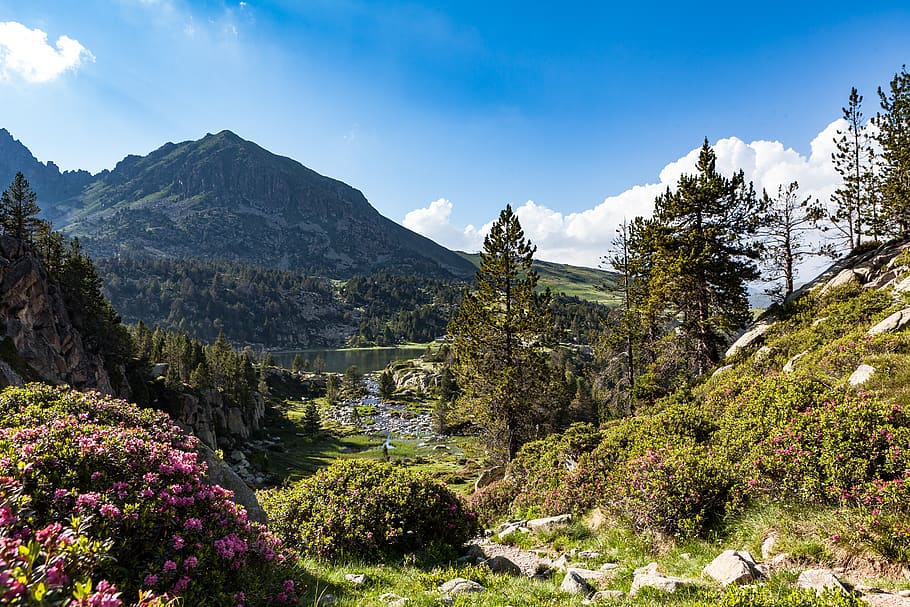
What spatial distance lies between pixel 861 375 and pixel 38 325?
5312cm

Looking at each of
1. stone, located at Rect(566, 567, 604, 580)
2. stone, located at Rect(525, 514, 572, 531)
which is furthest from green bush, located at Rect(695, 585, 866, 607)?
stone, located at Rect(525, 514, 572, 531)

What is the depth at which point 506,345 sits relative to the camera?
90.1ft

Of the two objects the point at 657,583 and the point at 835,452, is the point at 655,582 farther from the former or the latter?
the point at 835,452

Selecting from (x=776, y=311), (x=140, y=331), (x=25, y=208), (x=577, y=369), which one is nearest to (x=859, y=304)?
(x=776, y=311)

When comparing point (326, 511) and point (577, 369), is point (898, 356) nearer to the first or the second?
point (326, 511)

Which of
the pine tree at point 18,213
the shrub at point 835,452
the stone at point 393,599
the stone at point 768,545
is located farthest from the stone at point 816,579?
the pine tree at point 18,213

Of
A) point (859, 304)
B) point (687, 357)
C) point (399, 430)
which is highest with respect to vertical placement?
point (859, 304)

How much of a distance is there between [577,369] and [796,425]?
122978mm

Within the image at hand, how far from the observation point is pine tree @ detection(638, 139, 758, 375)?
24250 millimetres

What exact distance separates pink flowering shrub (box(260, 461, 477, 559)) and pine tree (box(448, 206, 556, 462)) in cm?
1585

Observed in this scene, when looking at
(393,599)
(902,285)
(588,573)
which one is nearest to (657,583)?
(588,573)

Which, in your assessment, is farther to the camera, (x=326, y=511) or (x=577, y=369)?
(x=577, y=369)

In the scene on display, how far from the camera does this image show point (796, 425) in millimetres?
8359

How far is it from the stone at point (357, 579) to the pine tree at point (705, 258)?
73.0 ft
